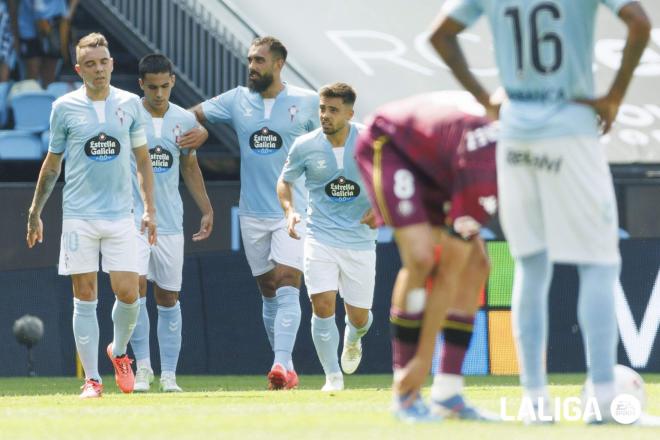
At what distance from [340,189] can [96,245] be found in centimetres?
174

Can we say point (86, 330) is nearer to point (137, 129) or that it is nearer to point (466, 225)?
point (137, 129)

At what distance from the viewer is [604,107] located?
18.8ft

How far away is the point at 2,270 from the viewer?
515 inches

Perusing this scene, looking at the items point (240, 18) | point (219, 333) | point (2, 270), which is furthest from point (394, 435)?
point (240, 18)

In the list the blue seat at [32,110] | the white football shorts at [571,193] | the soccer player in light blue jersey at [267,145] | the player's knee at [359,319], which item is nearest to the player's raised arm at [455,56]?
the white football shorts at [571,193]

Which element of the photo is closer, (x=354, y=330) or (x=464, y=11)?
(x=464, y=11)

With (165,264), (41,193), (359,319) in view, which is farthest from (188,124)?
(359,319)

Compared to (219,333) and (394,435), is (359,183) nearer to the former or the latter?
(219,333)

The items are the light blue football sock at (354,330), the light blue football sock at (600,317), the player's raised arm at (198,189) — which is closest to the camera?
the light blue football sock at (600,317)

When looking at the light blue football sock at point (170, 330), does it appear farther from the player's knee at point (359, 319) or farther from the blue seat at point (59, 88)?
the blue seat at point (59, 88)

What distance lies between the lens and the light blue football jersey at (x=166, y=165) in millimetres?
11000

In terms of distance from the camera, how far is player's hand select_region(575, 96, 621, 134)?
5730 mm

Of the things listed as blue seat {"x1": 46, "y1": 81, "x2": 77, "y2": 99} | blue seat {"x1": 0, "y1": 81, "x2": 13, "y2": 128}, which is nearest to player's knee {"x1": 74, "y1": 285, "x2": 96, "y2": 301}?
blue seat {"x1": 46, "y1": 81, "x2": 77, "y2": 99}

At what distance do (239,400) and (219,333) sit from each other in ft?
13.0
